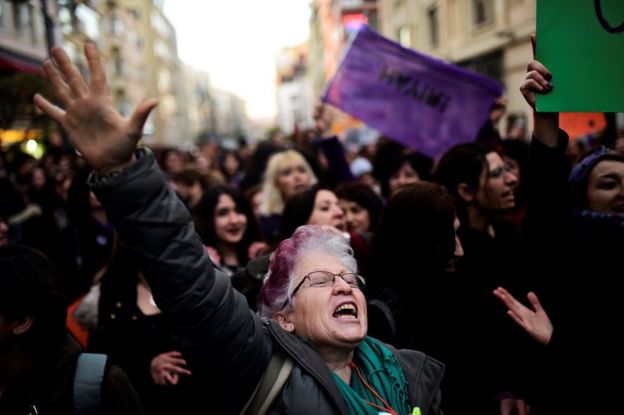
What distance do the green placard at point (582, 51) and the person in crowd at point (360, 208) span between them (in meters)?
2.37

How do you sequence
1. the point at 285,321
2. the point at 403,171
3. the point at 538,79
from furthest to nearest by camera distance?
the point at 403,171, the point at 538,79, the point at 285,321

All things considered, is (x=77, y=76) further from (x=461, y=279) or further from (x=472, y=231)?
(x=472, y=231)

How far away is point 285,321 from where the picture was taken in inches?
77.2

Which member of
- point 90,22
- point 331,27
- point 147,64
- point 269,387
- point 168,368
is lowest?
point 168,368

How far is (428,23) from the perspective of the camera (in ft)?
67.7

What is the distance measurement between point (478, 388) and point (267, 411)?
138 cm

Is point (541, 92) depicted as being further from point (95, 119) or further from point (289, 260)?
point (95, 119)

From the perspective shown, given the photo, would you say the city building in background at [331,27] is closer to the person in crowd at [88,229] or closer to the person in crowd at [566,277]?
the person in crowd at [88,229]

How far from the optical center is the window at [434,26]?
64.9ft

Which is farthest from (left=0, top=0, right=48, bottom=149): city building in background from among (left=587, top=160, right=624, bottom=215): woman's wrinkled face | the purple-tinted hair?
(left=587, top=160, right=624, bottom=215): woman's wrinkled face

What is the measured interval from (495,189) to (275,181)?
8.32 ft

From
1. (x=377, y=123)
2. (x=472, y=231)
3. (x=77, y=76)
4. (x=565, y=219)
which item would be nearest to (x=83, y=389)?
(x=77, y=76)

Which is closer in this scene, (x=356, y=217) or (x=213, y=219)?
(x=213, y=219)

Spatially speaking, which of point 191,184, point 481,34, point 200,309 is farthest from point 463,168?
point 481,34
